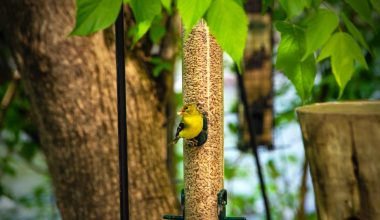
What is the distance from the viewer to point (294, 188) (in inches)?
227

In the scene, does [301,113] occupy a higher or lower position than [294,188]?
lower

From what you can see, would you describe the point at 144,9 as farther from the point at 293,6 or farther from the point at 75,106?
the point at 75,106

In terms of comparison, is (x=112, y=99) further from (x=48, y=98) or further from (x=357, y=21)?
(x=357, y=21)

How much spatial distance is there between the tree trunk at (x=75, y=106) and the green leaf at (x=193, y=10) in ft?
4.69

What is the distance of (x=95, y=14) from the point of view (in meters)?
1.57

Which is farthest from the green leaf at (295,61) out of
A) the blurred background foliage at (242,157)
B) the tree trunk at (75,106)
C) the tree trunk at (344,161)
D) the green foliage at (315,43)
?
the blurred background foliage at (242,157)

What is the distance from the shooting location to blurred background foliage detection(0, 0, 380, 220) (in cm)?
422

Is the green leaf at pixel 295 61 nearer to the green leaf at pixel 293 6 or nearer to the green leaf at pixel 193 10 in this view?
the green leaf at pixel 293 6

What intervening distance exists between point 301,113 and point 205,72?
565 mm

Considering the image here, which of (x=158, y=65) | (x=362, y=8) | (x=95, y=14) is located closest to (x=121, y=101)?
(x=95, y=14)

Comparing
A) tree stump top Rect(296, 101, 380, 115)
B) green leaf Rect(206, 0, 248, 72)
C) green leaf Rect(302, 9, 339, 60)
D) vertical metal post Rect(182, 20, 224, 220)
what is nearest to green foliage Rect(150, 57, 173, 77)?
vertical metal post Rect(182, 20, 224, 220)

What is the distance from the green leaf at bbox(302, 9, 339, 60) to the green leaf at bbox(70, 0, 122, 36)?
Answer: 1.29 feet

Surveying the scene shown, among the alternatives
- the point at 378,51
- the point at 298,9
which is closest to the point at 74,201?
the point at 298,9

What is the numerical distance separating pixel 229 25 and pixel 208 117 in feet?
2.36
